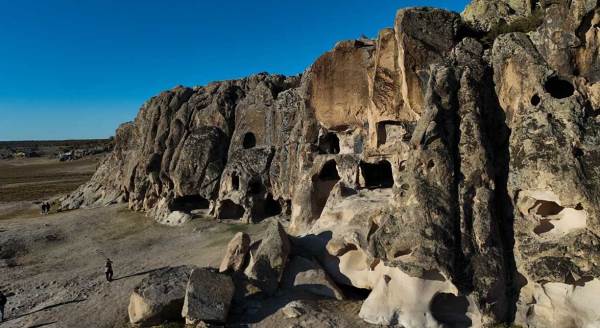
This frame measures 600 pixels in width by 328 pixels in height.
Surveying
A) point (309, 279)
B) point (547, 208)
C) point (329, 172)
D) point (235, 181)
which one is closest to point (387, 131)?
point (329, 172)

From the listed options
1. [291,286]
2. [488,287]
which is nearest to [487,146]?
[488,287]

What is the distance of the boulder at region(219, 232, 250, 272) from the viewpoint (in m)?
16.6

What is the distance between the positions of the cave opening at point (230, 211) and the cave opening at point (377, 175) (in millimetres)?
10651

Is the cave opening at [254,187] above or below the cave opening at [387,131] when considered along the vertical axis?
below

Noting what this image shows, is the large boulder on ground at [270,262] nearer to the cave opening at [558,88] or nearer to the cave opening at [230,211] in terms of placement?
the cave opening at [558,88]

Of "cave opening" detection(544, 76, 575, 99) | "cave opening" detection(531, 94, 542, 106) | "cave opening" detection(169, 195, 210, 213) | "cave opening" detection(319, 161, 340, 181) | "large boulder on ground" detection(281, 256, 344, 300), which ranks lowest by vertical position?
"large boulder on ground" detection(281, 256, 344, 300)

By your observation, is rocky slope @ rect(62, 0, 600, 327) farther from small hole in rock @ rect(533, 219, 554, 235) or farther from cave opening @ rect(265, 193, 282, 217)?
cave opening @ rect(265, 193, 282, 217)

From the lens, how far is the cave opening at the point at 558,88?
42.8 feet

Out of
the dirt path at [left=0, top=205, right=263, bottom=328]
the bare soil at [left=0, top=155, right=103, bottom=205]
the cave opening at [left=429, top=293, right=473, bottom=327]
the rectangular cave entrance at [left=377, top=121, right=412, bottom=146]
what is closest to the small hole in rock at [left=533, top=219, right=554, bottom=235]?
the cave opening at [left=429, top=293, right=473, bottom=327]

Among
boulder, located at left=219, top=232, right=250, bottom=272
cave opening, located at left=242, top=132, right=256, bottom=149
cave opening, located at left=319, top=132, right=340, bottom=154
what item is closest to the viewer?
boulder, located at left=219, top=232, right=250, bottom=272

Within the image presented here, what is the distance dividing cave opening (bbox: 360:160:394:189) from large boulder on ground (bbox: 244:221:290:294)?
6587 mm

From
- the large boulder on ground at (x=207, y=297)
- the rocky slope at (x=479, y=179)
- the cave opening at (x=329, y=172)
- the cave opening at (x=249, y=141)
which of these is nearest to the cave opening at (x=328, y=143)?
the cave opening at (x=329, y=172)

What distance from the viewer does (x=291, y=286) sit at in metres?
15.7

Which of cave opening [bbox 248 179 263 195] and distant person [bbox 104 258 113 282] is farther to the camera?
cave opening [bbox 248 179 263 195]
